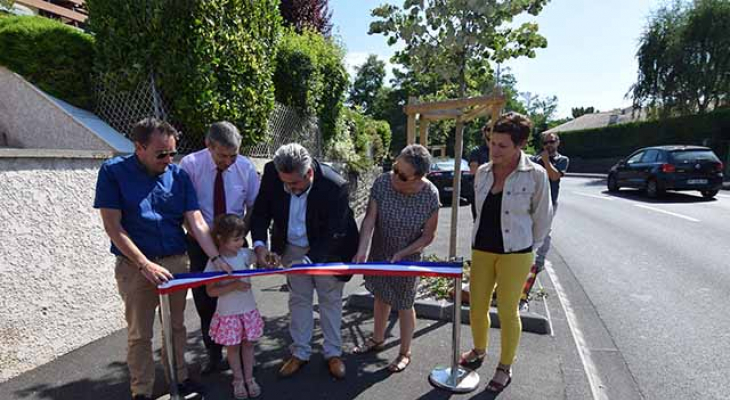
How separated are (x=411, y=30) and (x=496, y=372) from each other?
362cm

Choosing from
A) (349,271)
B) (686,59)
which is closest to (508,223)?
(349,271)

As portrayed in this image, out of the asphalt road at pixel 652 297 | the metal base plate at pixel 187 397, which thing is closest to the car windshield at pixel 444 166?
the asphalt road at pixel 652 297

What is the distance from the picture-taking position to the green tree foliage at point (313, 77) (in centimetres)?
741

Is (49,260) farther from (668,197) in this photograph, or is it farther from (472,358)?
(668,197)

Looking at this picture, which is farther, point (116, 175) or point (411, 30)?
point (411, 30)

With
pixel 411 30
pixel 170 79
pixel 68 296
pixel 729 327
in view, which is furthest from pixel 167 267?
pixel 729 327

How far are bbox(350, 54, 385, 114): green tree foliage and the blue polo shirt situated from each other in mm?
45319

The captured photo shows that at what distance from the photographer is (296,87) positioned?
7.71m

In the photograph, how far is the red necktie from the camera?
122 inches

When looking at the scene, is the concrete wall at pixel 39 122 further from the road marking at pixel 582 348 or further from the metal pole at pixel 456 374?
the road marking at pixel 582 348

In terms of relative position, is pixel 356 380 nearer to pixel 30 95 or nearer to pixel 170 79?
pixel 170 79

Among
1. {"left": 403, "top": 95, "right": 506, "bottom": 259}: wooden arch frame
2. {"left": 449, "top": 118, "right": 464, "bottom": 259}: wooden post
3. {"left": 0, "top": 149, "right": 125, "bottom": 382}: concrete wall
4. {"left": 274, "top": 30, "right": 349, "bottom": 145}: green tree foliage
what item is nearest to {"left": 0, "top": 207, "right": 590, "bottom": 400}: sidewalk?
{"left": 0, "top": 149, "right": 125, "bottom": 382}: concrete wall

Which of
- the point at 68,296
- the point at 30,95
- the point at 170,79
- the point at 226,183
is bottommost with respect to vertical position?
the point at 68,296

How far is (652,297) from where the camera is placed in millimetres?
4840
